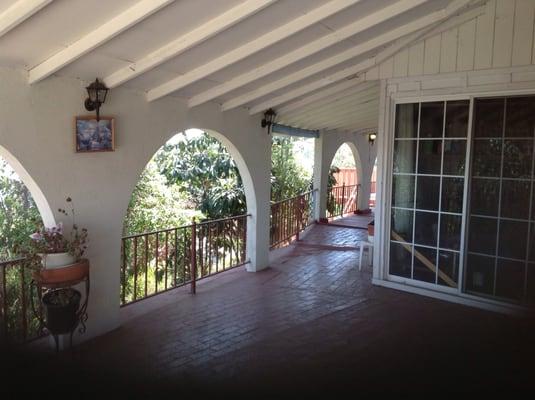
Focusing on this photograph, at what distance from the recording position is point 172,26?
283 cm

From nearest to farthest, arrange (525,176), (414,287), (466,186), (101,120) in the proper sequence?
1. (101,120)
2. (525,176)
3. (466,186)
4. (414,287)

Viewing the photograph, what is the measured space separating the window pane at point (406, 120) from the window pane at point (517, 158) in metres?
0.90

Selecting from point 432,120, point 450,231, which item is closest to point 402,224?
point 450,231

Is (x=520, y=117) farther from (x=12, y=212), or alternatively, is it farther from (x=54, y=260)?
(x=12, y=212)

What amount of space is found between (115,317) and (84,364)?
3.52 meters

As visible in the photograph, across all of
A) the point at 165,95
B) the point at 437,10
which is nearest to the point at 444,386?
the point at 165,95

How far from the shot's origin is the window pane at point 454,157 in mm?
4379

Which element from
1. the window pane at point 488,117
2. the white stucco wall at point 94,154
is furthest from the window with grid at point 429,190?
the white stucco wall at point 94,154

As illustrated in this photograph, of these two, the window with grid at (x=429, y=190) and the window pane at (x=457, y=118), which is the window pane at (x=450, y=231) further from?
the window pane at (x=457, y=118)

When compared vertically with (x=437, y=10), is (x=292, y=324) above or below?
below

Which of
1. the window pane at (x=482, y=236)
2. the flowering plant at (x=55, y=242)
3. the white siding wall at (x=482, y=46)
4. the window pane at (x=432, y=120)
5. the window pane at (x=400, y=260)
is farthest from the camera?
the window pane at (x=400, y=260)

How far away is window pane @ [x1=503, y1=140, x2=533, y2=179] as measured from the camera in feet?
13.2

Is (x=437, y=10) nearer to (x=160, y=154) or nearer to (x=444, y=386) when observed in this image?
(x=444, y=386)

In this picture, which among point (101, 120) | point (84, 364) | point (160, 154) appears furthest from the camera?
point (160, 154)
